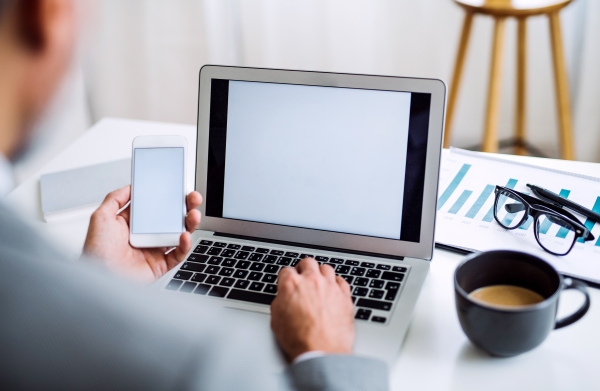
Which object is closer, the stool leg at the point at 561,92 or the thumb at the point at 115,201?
the thumb at the point at 115,201

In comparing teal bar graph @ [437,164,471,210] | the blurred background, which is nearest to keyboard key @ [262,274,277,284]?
teal bar graph @ [437,164,471,210]

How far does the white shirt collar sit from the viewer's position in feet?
1.01

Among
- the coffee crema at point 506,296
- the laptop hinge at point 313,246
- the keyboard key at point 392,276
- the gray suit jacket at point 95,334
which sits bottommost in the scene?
the keyboard key at point 392,276

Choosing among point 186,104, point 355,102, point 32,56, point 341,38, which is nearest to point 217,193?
point 355,102

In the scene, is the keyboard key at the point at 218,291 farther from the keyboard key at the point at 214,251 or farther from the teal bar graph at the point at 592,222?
the teal bar graph at the point at 592,222

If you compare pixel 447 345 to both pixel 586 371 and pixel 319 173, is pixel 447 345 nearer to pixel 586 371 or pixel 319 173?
pixel 586 371

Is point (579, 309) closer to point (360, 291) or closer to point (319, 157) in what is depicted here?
point (360, 291)

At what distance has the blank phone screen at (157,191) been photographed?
2.64 feet

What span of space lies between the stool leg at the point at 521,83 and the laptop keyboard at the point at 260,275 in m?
1.40

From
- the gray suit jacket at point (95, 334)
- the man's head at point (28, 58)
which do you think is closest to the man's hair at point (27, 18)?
the man's head at point (28, 58)

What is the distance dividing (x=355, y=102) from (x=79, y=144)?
0.74m

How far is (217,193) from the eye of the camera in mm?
826

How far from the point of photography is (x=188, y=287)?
→ 73 centimetres

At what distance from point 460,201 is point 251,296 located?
1.32 feet
